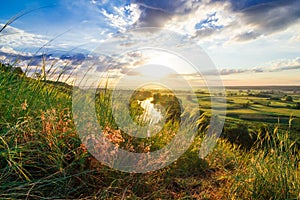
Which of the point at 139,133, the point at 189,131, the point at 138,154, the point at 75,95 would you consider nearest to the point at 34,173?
the point at 138,154

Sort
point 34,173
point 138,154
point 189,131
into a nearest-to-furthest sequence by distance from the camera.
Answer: point 34,173 → point 138,154 → point 189,131

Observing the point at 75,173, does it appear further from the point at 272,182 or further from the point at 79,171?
the point at 272,182

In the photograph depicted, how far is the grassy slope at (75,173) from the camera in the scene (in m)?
2.31

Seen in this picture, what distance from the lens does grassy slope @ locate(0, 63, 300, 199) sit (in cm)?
231

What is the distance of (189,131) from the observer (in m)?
4.45

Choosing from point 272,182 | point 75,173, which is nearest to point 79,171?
point 75,173

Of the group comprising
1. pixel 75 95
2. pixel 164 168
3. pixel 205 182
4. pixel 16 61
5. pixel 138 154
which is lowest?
pixel 205 182

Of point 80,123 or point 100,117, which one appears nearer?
point 80,123

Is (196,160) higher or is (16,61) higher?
(16,61)

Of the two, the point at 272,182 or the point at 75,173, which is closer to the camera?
the point at 272,182

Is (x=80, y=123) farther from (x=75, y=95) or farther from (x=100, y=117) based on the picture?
(x=75, y=95)

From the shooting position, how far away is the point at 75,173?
2617mm

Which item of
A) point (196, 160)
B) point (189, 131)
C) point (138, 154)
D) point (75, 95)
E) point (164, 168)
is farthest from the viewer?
point (189, 131)

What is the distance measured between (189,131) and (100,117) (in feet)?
5.50
